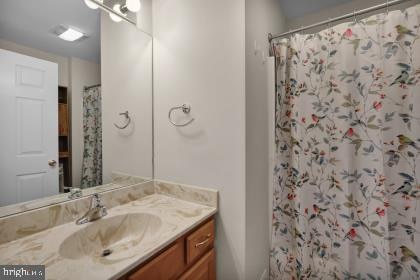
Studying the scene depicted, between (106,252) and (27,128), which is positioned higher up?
(27,128)

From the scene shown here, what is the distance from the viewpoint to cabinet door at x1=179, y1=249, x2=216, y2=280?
0.92 m

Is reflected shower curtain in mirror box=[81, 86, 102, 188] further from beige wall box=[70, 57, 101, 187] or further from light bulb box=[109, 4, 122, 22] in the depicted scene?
light bulb box=[109, 4, 122, 22]

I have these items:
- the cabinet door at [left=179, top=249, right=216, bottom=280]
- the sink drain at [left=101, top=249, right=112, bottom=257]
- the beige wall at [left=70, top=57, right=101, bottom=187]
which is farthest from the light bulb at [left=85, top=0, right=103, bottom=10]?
the cabinet door at [left=179, top=249, right=216, bottom=280]

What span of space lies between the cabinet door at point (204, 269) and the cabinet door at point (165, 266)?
7cm

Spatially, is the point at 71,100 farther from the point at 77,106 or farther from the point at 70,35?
the point at 70,35

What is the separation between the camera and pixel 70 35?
1038mm

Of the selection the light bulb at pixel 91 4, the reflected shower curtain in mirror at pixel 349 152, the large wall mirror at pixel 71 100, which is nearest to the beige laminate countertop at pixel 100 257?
the large wall mirror at pixel 71 100

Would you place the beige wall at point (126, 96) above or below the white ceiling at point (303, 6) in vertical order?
below

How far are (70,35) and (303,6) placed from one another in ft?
5.35

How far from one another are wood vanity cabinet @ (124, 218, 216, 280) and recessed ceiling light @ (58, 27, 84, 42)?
114cm

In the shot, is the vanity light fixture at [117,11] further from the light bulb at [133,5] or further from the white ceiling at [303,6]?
the white ceiling at [303,6]

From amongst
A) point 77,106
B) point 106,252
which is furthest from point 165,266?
point 77,106

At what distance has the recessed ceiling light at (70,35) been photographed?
1.01 meters

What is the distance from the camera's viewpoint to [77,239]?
2.86ft
